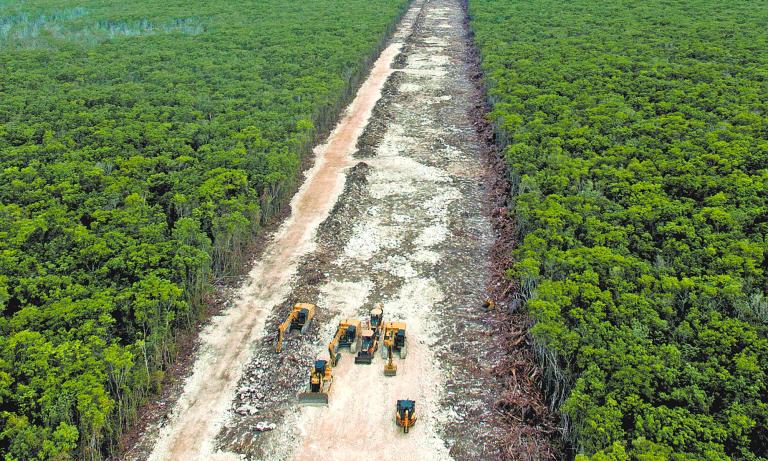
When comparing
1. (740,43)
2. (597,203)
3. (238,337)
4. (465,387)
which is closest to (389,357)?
(465,387)

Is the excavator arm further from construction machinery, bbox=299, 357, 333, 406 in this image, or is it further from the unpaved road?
construction machinery, bbox=299, 357, 333, 406

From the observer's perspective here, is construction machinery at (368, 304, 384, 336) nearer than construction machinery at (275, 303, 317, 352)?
Yes

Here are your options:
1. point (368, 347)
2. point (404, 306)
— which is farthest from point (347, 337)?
point (404, 306)

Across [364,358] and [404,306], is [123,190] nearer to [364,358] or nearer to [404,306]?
[404,306]

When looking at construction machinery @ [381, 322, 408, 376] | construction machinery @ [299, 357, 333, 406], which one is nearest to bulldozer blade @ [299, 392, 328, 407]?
construction machinery @ [299, 357, 333, 406]

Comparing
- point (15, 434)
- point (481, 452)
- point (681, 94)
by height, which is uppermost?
point (681, 94)

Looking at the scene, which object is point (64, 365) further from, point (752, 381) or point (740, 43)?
point (740, 43)
